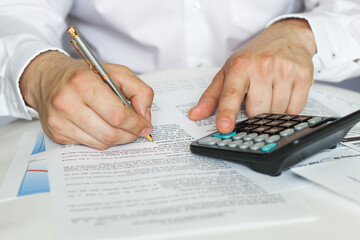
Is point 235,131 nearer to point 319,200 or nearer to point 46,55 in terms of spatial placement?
point 319,200

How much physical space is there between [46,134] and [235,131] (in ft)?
0.77

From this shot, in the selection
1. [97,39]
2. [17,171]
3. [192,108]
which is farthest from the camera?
[97,39]

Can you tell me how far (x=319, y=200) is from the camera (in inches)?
12.4

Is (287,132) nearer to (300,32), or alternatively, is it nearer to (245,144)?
(245,144)

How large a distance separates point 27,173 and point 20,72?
0.77ft

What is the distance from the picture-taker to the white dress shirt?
2.26 feet

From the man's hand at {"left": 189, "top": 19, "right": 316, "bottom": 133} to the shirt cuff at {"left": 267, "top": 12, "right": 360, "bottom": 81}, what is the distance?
0.11 metres

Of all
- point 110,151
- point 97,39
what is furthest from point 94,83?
point 97,39

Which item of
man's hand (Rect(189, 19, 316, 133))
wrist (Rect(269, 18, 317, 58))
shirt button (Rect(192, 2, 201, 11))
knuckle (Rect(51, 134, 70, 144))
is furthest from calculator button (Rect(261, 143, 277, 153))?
shirt button (Rect(192, 2, 201, 11))

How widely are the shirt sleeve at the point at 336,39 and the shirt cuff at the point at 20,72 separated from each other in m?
0.43

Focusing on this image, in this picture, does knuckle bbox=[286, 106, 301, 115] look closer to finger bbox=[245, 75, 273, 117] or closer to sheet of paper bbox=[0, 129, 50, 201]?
finger bbox=[245, 75, 273, 117]

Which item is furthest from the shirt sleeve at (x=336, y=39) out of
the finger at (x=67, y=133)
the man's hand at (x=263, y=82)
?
the finger at (x=67, y=133)

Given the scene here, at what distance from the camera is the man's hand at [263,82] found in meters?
0.50

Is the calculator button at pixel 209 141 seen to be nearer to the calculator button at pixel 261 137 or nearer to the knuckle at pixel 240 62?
the calculator button at pixel 261 137
